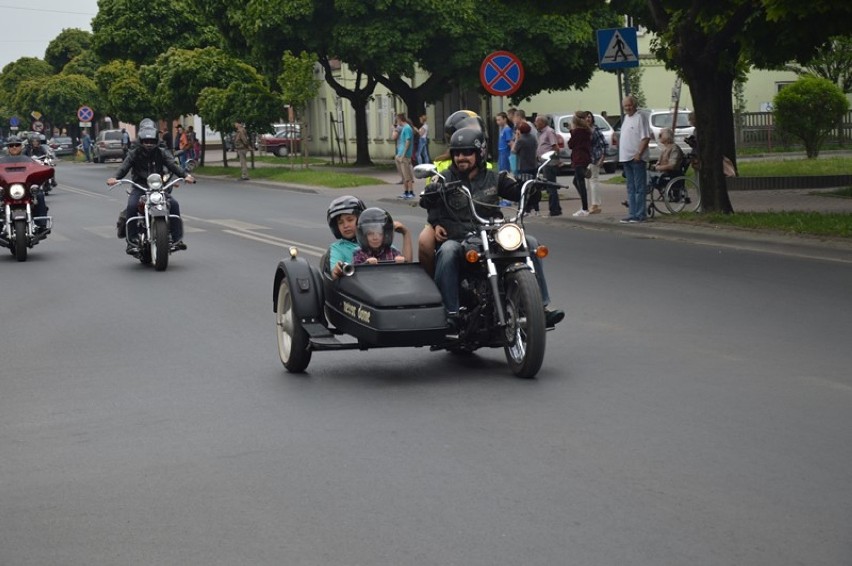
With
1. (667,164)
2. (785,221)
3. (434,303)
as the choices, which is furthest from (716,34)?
(434,303)

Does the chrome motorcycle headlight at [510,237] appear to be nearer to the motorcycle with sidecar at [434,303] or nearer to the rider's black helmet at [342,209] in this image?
the motorcycle with sidecar at [434,303]

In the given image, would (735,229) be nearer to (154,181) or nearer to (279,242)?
(279,242)

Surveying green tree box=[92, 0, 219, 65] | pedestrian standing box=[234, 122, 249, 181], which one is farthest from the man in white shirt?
green tree box=[92, 0, 219, 65]

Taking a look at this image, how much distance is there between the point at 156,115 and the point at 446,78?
23.2 meters

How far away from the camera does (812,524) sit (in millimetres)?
5879

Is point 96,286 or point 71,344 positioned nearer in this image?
point 71,344

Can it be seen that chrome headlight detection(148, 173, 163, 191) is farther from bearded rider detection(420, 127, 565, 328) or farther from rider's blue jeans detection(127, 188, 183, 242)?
bearded rider detection(420, 127, 565, 328)

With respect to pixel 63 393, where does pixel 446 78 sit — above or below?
above

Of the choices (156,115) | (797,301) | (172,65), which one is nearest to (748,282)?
(797,301)

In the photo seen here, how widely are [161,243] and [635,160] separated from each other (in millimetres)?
7691

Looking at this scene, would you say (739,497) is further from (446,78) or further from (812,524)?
(446,78)

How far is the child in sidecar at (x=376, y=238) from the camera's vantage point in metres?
9.94

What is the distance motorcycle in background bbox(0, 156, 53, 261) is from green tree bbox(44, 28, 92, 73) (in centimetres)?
11777

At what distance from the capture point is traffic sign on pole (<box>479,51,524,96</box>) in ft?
84.2
